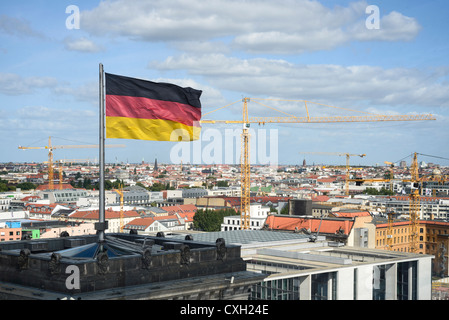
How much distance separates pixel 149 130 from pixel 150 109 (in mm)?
642

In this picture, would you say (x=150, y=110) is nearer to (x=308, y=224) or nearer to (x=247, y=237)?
(x=247, y=237)

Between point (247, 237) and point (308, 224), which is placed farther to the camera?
point (308, 224)

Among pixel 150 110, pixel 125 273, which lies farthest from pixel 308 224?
pixel 125 273

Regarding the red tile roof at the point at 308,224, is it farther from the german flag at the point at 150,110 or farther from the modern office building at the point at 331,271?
the german flag at the point at 150,110

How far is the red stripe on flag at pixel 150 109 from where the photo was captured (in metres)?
18.9

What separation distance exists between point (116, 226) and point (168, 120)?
10852 cm

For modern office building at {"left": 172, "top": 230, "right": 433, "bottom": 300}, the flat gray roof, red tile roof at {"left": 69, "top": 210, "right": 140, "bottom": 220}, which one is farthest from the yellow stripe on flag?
red tile roof at {"left": 69, "top": 210, "right": 140, "bottom": 220}

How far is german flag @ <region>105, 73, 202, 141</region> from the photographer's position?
18.9 m

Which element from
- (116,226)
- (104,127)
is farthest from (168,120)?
(116,226)

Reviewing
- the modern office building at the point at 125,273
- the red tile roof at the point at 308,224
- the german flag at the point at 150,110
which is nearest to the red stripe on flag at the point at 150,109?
the german flag at the point at 150,110

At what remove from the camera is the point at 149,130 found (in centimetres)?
1961
